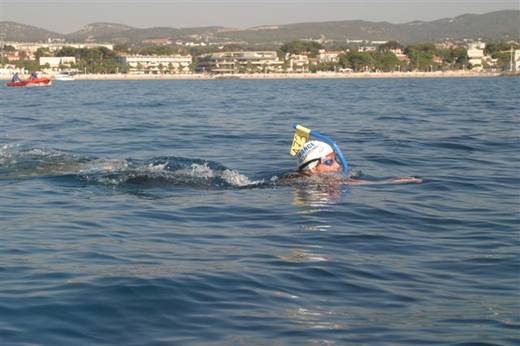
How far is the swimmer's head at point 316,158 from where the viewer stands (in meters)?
13.1

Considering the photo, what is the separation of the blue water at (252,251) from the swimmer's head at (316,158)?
14.3 inches

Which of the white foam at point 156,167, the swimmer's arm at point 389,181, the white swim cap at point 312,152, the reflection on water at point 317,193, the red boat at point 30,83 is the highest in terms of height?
the white swim cap at point 312,152

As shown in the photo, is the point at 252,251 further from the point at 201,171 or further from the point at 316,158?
the point at 201,171

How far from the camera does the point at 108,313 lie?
261 inches

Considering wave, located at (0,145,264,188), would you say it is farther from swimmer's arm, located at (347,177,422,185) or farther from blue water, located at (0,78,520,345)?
swimmer's arm, located at (347,177,422,185)

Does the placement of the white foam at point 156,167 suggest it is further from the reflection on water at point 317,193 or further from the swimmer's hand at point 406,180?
the swimmer's hand at point 406,180

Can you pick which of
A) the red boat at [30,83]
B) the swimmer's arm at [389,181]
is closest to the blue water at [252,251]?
the swimmer's arm at [389,181]

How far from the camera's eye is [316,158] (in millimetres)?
13148

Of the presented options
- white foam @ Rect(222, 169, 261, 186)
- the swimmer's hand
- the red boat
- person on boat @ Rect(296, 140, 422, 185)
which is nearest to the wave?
Answer: white foam @ Rect(222, 169, 261, 186)

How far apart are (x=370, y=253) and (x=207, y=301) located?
2.57m

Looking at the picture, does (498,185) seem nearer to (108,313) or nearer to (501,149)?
(501,149)

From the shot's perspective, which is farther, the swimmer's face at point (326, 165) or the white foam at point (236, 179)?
the white foam at point (236, 179)

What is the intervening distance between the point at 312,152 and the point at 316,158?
4.4 inches

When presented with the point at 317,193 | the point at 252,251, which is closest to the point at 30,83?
the point at 317,193
